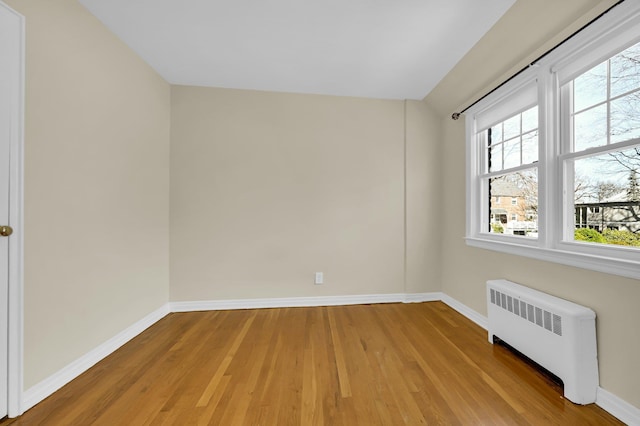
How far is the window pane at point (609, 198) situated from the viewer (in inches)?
57.0

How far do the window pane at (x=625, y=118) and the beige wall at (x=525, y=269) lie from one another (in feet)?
1.83

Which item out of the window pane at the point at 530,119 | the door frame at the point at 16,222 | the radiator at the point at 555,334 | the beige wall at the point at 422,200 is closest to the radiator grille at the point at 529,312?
the radiator at the point at 555,334

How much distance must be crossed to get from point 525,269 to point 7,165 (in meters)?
3.46

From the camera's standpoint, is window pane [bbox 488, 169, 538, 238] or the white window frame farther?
window pane [bbox 488, 169, 538, 238]

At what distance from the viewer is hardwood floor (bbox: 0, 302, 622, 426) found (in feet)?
4.45

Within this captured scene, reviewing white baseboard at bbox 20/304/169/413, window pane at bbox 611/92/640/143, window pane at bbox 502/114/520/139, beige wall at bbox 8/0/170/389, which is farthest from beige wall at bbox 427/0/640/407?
white baseboard at bbox 20/304/169/413

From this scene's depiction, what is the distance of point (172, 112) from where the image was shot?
2.81 metres

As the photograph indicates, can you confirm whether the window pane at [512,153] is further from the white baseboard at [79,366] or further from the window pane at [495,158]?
the white baseboard at [79,366]

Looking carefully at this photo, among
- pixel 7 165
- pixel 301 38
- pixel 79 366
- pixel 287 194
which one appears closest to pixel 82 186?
pixel 7 165

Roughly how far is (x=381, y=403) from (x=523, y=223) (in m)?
1.90

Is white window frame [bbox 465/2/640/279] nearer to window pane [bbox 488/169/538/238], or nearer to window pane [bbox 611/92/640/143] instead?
window pane [bbox 488/169/538/238]

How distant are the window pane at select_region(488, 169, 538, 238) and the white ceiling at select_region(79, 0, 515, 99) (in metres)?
1.23

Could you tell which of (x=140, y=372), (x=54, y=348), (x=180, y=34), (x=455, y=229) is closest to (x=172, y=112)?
(x=180, y=34)

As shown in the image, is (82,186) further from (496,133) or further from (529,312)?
(496,133)
